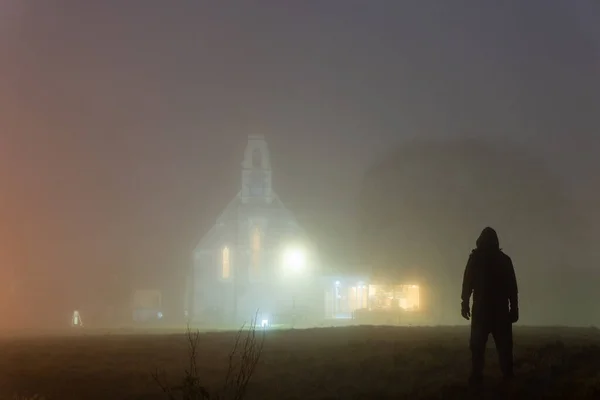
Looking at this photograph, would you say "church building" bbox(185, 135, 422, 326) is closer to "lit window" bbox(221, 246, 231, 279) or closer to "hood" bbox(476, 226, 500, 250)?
"lit window" bbox(221, 246, 231, 279)

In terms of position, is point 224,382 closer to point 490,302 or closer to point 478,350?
point 478,350

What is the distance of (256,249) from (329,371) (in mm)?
40073

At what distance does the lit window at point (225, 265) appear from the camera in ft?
178

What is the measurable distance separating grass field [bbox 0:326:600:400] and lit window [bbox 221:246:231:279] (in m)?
33.8

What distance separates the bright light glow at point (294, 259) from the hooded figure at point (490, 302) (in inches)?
1671

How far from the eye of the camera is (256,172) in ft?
190

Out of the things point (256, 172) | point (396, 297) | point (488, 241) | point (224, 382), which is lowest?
point (224, 382)

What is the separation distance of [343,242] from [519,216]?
15220 mm

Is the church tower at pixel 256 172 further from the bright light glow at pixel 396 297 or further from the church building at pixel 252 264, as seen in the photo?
the bright light glow at pixel 396 297

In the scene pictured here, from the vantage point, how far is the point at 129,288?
5619 cm

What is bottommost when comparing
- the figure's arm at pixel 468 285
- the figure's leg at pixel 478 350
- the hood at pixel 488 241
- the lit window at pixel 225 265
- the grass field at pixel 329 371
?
the grass field at pixel 329 371

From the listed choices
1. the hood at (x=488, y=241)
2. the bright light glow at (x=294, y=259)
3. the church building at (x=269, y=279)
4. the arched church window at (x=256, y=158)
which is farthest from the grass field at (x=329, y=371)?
the arched church window at (x=256, y=158)

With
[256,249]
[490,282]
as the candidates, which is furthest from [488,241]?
[256,249]

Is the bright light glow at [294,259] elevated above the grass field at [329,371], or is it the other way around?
the bright light glow at [294,259]
